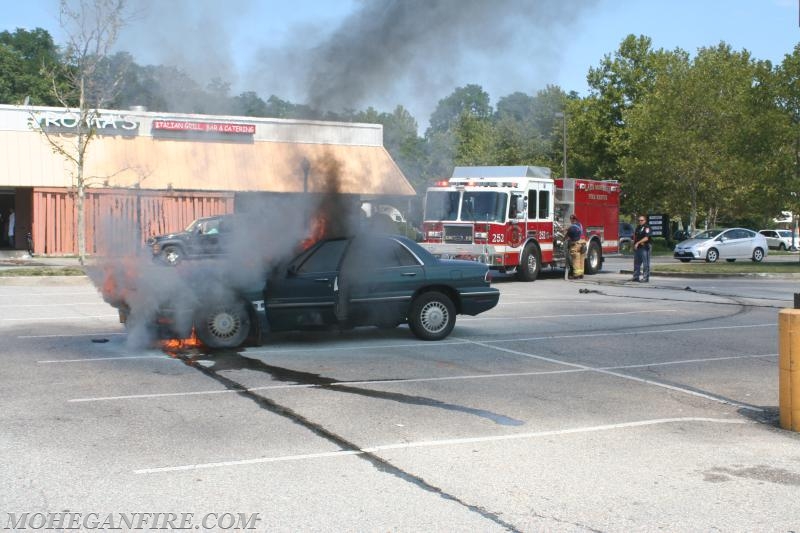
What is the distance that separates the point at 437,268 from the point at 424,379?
10.0 ft

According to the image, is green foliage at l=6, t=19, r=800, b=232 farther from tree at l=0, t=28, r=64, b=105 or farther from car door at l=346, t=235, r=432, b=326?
car door at l=346, t=235, r=432, b=326

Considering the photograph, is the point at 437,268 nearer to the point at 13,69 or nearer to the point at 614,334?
the point at 614,334

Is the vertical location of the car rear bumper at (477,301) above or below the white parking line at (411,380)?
above

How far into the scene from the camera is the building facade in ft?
40.8

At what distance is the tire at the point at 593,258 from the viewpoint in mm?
26234

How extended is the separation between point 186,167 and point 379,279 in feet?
46.0

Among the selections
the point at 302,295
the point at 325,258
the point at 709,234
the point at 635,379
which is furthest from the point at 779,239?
the point at 302,295

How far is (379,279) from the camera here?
12.1 metres

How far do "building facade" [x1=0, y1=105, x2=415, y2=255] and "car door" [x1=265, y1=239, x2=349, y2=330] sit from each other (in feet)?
3.95

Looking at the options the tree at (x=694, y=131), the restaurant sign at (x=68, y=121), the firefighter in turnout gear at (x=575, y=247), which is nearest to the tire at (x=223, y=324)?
the restaurant sign at (x=68, y=121)

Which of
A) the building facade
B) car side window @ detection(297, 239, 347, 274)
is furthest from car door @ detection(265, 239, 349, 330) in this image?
the building facade

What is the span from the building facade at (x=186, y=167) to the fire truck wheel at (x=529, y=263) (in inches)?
258

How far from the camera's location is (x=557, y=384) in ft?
31.0

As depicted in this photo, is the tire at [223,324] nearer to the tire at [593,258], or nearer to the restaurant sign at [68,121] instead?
the restaurant sign at [68,121]
